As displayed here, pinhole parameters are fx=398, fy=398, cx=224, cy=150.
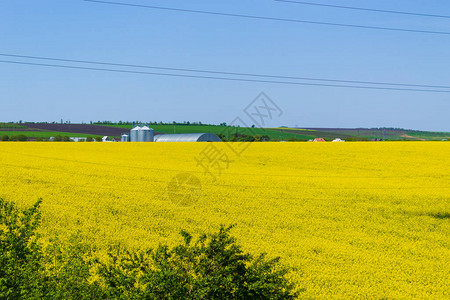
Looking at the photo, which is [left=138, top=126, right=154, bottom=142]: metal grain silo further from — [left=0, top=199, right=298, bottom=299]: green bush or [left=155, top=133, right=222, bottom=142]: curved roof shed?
[left=0, top=199, right=298, bottom=299]: green bush

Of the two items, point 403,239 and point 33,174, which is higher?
point 33,174

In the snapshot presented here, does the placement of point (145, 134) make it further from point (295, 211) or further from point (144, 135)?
point (295, 211)

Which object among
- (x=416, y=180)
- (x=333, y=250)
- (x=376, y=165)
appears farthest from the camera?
(x=376, y=165)

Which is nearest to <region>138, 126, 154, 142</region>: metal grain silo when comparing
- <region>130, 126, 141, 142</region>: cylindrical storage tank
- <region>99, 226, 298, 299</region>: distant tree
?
<region>130, 126, 141, 142</region>: cylindrical storage tank

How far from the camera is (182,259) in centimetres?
643

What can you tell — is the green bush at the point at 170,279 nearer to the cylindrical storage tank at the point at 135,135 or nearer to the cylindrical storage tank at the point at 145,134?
the cylindrical storage tank at the point at 145,134

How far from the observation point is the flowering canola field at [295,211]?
33.0 ft

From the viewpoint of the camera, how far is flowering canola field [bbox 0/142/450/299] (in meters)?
10.0

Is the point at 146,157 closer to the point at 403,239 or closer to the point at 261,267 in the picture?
the point at 403,239

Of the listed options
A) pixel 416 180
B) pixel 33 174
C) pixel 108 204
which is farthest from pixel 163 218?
pixel 416 180

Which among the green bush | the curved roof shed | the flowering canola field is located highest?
the curved roof shed

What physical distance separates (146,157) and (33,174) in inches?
457

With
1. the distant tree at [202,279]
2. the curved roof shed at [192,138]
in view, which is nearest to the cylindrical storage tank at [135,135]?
the curved roof shed at [192,138]

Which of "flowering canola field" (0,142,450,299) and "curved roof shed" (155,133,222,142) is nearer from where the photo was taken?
"flowering canola field" (0,142,450,299)
